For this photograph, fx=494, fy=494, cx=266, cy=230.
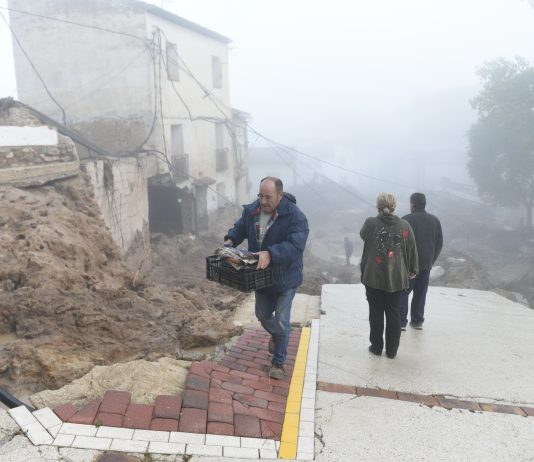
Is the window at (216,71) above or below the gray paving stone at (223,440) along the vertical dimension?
above

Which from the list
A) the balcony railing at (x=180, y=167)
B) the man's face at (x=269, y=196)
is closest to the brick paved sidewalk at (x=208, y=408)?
the man's face at (x=269, y=196)

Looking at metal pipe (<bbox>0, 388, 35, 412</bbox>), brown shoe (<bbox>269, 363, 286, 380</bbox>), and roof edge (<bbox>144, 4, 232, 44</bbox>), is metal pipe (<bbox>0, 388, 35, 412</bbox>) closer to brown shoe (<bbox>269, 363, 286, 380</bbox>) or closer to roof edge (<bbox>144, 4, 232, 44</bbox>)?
brown shoe (<bbox>269, 363, 286, 380</bbox>)

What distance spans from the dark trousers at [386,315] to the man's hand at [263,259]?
4.69ft

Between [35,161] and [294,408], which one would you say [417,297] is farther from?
[35,161]

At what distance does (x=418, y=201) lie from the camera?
5473 mm

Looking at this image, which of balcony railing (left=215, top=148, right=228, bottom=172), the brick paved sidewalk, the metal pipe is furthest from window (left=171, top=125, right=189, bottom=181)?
the metal pipe

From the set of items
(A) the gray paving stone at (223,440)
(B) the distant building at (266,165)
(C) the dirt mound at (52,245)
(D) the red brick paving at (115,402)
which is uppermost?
(C) the dirt mound at (52,245)

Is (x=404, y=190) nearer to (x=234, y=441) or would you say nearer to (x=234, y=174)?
(x=234, y=174)

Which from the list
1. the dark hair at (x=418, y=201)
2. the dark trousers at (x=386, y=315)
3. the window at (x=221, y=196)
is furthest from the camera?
the window at (x=221, y=196)

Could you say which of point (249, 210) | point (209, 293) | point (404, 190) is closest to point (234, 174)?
point (209, 293)

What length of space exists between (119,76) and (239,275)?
15.3 m

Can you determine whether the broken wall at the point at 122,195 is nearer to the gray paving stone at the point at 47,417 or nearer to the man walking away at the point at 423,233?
the man walking away at the point at 423,233

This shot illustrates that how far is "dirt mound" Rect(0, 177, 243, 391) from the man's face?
167 centimetres

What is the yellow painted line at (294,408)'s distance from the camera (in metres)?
3.08
